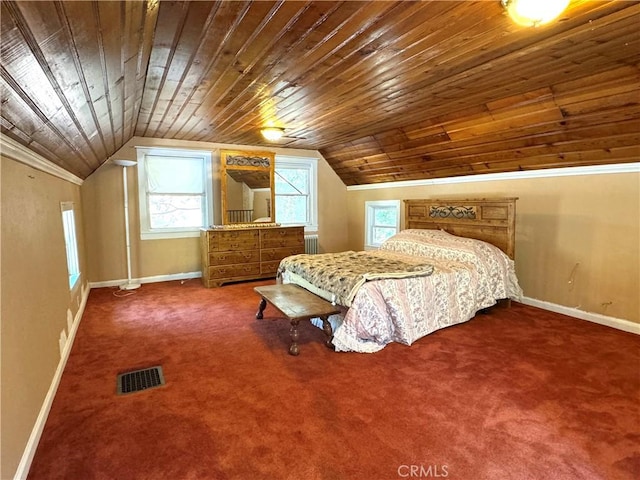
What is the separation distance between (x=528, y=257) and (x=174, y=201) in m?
4.89

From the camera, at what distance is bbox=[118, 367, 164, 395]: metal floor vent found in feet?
7.69

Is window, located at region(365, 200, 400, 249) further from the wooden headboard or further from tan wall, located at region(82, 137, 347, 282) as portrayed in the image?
tan wall, located at region(82, 137, 347, 282)

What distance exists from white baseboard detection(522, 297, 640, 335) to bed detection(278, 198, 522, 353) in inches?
11.6

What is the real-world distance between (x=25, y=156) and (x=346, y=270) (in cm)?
243

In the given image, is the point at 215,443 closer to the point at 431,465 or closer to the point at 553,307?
the point at 431,465

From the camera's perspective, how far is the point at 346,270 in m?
3.31

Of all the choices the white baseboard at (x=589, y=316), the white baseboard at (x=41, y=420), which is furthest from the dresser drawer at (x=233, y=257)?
the white baseboard at (x=589, y=316)

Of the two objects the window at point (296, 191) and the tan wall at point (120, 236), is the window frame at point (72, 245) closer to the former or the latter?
the tan wall at point (120, 236)

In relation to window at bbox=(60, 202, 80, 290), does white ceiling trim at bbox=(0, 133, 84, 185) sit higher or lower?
higher

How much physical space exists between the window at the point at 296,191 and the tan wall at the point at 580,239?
2985 millimetres

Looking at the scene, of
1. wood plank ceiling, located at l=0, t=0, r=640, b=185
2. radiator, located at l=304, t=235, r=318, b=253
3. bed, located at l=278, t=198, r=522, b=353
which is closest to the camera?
wood plank ceiling, located at l=0, t=0, r=640, b=185

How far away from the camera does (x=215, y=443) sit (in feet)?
5.94

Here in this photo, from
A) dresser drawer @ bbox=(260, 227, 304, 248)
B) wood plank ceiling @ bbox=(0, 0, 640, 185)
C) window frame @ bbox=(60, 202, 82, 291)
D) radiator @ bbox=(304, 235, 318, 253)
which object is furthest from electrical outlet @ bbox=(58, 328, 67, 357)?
radiator @ bbox=(304, 235, 318, 253)

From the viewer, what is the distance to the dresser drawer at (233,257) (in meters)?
5.02
